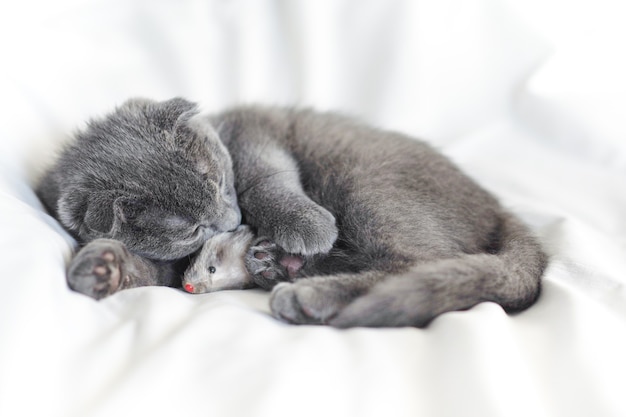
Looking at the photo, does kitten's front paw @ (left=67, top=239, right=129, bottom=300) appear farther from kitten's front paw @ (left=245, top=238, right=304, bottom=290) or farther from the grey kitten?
kitten's front paw @ (left=245, top=238, right=304, bottom=290)

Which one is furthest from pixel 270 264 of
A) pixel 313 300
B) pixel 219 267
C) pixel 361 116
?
pixel 361 116

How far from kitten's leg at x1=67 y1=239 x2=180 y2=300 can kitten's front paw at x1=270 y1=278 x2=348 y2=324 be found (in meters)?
0.32

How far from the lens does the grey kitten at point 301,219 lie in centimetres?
118

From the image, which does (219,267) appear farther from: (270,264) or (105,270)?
(105,270)

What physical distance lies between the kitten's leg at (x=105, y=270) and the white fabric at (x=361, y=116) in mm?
40

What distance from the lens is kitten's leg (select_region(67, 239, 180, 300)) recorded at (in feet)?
3.81

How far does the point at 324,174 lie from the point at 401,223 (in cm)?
31

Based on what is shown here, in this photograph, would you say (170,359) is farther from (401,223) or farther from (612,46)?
(612,46)

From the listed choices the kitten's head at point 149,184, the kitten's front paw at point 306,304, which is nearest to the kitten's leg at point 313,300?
the kitten's front paw at point 306,304

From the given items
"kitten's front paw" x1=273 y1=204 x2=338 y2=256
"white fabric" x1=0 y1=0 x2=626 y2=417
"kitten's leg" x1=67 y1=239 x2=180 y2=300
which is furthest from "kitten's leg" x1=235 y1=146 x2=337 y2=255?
"kitten's leg" x1=67 y1=239 x2=180 y2=300

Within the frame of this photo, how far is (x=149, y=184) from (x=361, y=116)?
3.05ft

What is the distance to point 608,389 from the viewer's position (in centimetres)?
97

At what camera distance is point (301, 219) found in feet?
4.72

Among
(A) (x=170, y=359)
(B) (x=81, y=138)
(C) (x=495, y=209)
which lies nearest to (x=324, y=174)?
(C) (x=495, y=209)
